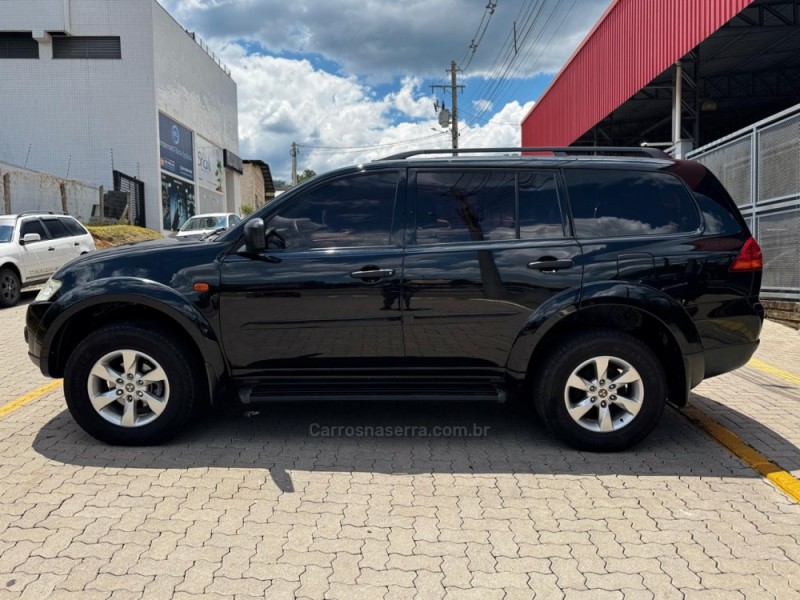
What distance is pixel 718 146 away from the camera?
10594mm

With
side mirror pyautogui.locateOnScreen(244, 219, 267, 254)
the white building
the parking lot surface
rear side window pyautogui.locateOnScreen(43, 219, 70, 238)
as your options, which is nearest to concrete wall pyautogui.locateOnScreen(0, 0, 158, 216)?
the white building

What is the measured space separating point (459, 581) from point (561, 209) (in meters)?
2.44

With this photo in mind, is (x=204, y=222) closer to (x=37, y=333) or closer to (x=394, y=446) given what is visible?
(x=37, y=333)

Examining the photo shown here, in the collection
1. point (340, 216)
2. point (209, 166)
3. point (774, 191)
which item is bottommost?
point (340, 216)

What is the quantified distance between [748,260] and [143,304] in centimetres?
384

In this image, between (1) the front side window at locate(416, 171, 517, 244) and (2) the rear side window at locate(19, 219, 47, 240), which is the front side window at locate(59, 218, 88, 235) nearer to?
(2) the rear side window at locate(19, 219, 47, 240)

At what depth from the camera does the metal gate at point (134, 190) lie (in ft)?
84.7

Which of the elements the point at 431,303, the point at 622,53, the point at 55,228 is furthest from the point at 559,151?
the point at 622,53

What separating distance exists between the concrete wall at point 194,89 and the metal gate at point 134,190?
1.53ft

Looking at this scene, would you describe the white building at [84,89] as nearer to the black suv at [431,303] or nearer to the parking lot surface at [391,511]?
the black suv at [431,303]

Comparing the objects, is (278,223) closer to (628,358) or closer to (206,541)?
(206,541)

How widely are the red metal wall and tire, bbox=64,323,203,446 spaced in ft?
38.0

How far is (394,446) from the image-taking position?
13.7ft

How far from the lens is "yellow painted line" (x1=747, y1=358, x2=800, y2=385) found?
5.96 meters
